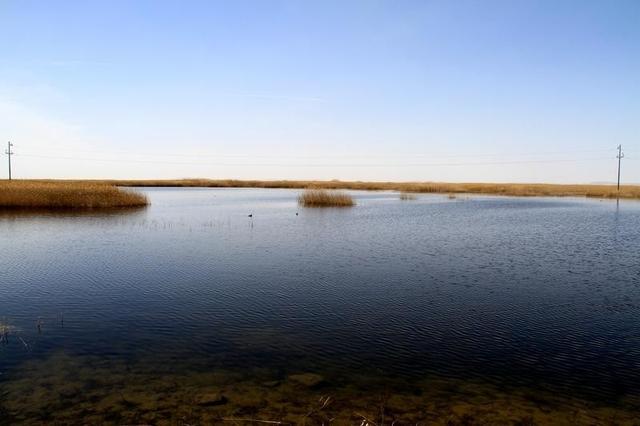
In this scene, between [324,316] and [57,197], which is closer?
[324,316]

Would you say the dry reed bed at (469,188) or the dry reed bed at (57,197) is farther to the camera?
the dry reed bed at (469,188)

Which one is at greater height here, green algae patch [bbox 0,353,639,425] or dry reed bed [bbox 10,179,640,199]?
dry reed bed [bbox 10,179,640,199]

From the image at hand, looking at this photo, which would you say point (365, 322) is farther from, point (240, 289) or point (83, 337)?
point (83, 337)

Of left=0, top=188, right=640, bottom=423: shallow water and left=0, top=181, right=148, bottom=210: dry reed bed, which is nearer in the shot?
left=0, top=188, right=640, bottom=423: shallow water

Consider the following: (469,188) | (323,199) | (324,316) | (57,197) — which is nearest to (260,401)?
(324,316)

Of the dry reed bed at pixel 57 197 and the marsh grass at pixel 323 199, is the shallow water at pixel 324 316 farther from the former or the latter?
the marsh grass at pixel 323 199

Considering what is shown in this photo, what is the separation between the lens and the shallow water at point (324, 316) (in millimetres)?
6461

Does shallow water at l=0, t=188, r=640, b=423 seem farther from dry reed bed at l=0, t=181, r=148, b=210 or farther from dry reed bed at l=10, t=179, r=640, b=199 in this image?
dry reed bed at l=10, t=179, r=640, b=199

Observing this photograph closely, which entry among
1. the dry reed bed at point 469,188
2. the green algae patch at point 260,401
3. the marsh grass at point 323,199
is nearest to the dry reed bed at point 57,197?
the marsh grass at point 323,199

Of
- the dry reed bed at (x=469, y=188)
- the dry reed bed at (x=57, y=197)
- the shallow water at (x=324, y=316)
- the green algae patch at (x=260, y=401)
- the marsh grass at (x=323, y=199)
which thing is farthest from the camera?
the dry reed bed at (x=469, y=188)

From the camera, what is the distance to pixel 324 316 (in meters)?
9.28

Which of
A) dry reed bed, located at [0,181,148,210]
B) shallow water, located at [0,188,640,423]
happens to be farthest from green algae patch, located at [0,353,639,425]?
dry reed bed, located at [0,181,148,210]

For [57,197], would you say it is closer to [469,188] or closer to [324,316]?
[324,316]

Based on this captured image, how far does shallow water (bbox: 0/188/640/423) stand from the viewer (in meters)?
6.46
